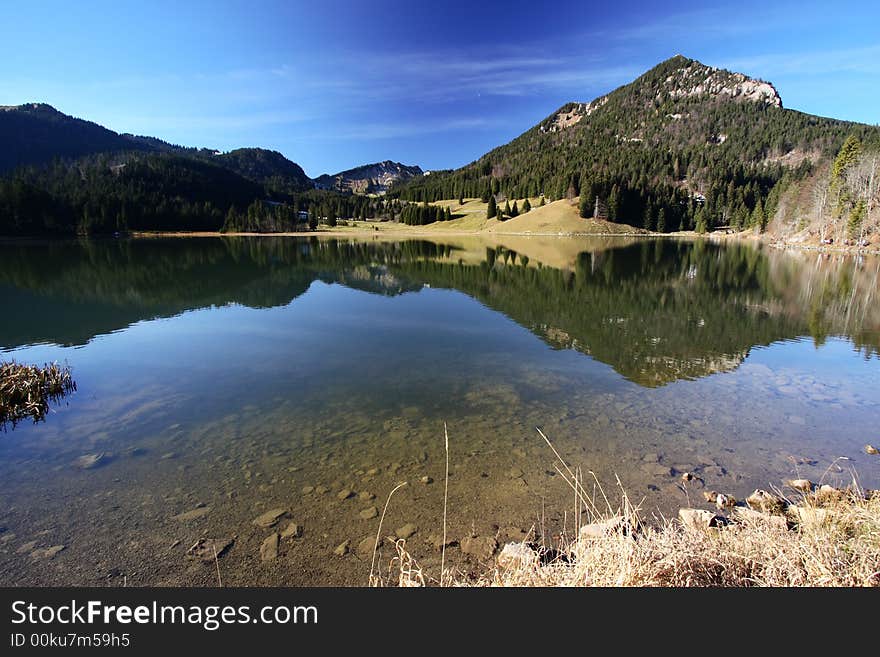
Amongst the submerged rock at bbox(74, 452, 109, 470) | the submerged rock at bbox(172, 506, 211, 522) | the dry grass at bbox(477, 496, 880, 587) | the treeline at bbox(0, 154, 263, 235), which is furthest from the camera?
the treeline at bbox(0, 154, 263, 235)

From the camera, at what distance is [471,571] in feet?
21.5

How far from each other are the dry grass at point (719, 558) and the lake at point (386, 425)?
1.19 m

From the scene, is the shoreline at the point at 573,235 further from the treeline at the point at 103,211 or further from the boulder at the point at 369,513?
the boulder at the point at 369,513

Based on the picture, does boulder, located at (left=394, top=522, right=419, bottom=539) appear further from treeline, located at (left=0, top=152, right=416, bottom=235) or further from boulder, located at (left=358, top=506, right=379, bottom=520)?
treeline, located at (left=0, top=152, right=416, bottom=235)

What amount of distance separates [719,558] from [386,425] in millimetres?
7948

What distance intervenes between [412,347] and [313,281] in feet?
90.4

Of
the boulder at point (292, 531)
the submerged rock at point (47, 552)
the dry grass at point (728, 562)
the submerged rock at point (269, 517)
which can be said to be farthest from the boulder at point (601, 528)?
the submerged rock at point (47, 552)

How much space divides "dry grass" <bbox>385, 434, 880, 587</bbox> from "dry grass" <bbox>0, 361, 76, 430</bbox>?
41.0ft

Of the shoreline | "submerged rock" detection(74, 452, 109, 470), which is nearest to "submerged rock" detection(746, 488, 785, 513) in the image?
"submerged rock" detection(74, 452, 109, 470)

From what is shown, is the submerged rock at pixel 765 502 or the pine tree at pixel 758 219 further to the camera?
the pine tree at pixel 758 219

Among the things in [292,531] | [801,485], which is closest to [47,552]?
[292,531]

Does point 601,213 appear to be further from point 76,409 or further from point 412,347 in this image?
point 76,409

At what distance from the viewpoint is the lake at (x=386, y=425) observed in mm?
7445

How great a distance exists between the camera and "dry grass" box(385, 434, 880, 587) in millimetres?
4855
